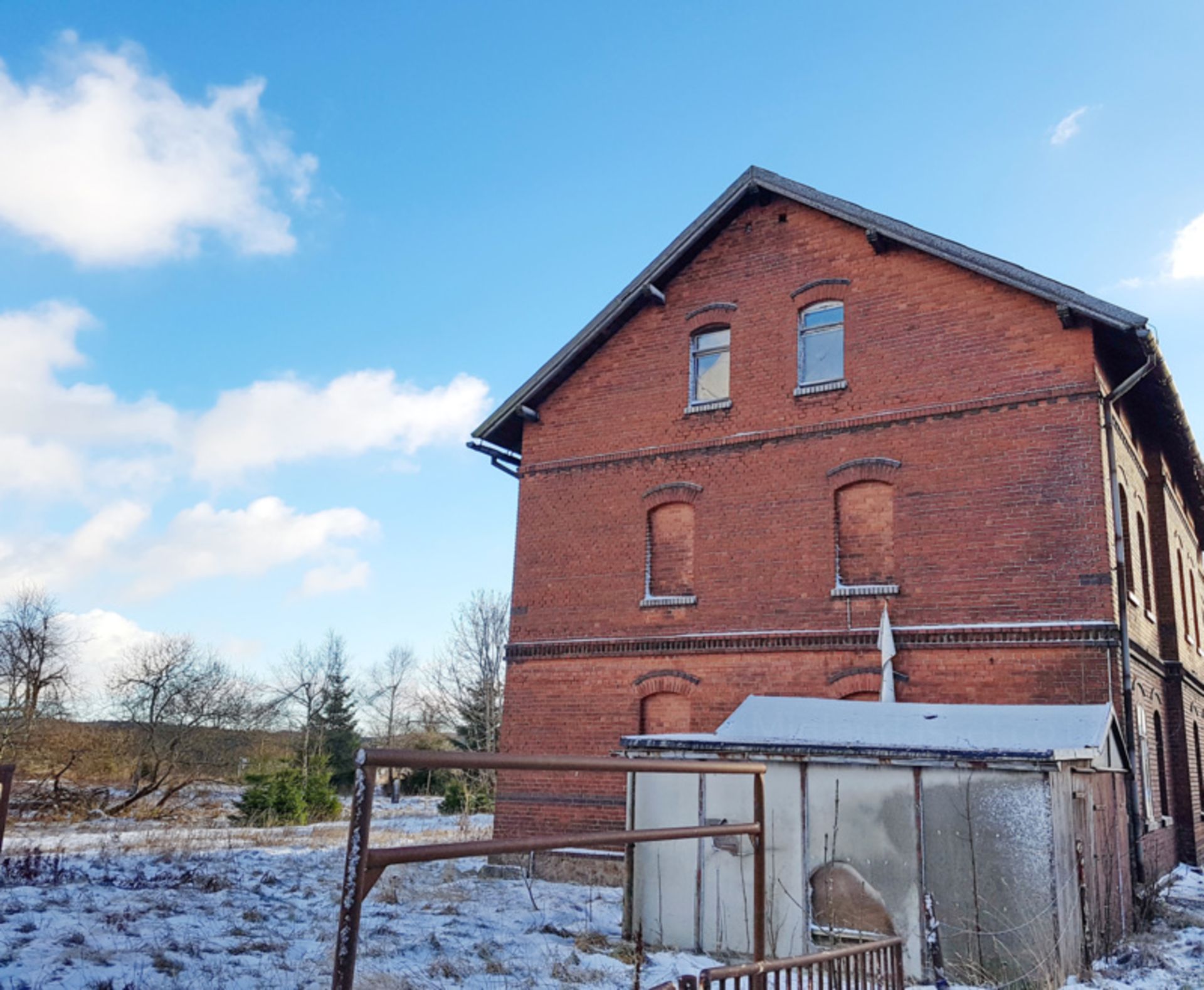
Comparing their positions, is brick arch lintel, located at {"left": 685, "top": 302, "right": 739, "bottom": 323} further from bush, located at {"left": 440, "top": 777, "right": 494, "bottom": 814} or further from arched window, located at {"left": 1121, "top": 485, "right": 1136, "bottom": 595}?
bush, located at {"left": 440, "top": 777, "right": 494, "bottom": 814}

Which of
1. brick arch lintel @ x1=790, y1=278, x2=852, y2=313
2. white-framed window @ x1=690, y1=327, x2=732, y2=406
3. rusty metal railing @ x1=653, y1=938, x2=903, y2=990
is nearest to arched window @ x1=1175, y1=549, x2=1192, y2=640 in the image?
brick arch lintel @ x1=790, y1=278, x2=852, y2=313

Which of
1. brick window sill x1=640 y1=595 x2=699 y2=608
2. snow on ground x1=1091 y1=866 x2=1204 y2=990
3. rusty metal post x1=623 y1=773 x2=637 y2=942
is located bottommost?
snow on ground x1=1091 y1=866 x2=1204 y2=990

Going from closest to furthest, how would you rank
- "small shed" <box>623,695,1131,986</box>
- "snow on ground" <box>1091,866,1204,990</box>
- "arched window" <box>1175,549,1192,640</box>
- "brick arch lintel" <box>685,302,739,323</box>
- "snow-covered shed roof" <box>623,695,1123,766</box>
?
"snow on ground" <box>1091,866,1204,990</box> < "small shed" <box>623,695,1131,986</box> < "snow-covered shed roof" <box>623,695,1123,766</box> < "brick arch lintel" <box>685,302,739,323</box> < "arched window" <box>1175,549,1192,640</box>

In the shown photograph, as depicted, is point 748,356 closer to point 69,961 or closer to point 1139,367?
point 1139,367

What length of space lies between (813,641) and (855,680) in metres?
0.80

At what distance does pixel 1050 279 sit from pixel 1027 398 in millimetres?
1607

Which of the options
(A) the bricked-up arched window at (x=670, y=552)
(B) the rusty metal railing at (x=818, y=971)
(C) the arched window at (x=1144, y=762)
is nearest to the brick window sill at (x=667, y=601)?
(A) the bricked-up arched window at (x=670, y=552)

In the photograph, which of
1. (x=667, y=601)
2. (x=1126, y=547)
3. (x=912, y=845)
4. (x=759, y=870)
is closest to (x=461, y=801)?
(x=667, y=601)

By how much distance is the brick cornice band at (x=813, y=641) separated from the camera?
1264 cm

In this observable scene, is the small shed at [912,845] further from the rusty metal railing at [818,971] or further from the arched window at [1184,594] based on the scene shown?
the arched window at [1184,594]

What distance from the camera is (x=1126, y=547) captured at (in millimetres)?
14539

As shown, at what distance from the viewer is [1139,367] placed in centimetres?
1438

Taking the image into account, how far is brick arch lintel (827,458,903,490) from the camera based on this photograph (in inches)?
564

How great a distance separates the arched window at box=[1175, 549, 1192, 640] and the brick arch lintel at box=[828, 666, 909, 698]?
840 cm
